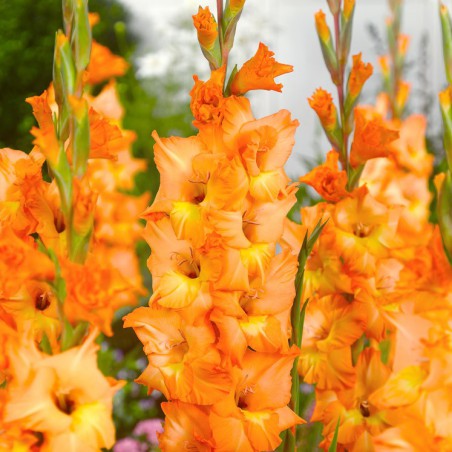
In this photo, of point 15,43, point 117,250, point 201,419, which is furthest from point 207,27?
point 15,43

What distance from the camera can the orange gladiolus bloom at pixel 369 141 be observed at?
65 cm

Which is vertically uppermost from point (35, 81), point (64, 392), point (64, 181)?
point (64, 181)

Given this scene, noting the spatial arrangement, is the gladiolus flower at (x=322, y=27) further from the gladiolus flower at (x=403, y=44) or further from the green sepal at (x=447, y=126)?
the gladiolus flower at (x=403, y=44)

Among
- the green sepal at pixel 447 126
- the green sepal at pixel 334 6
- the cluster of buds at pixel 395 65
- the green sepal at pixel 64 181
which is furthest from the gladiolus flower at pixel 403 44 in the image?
the green sepal at pixel 64 181

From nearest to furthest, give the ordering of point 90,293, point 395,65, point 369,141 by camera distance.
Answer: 1. point 90,293
2. point 369,141
3. point 395,65

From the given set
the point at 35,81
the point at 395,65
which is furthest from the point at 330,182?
the point at 35,81

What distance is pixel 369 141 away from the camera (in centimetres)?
65

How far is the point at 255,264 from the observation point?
557 mm

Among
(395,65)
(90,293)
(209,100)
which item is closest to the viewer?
(90,293)

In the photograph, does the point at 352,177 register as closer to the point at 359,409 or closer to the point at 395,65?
the point at 359,409

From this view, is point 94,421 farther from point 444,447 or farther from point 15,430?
point 444,447

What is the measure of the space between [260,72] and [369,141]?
0.13 meters

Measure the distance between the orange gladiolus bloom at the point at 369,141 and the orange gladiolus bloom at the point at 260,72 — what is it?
108 mm

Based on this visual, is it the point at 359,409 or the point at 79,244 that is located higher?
the point at 79,244
